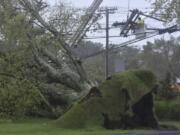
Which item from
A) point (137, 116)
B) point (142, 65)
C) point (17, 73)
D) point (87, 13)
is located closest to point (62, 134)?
point (137, 116)

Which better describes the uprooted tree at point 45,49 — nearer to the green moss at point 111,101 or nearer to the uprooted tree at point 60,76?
the uprooted tree at point 60,76

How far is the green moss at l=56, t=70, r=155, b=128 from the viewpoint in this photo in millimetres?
18297

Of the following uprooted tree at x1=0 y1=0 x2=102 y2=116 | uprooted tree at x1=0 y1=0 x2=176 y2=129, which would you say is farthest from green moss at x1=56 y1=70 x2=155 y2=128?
uprooted tree at x1=0 y1=0 x2=102 y2=116

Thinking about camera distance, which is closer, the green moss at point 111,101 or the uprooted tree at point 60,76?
the green moss at point 111,101

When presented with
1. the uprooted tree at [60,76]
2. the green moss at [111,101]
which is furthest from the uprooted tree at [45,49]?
the green moss at [111,101]

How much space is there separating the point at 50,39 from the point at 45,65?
135 centimetres

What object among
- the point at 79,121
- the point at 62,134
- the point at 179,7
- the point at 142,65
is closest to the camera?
the point at 62,134

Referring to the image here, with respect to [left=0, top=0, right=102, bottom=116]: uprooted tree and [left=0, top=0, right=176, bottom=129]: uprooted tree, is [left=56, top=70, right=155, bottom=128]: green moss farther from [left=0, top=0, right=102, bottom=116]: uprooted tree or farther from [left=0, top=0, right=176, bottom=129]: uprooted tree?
[left=0, top=0, right=102, bottom=116]: uprooted tree

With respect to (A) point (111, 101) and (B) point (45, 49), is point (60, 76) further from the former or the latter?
(A) point (111, 101)

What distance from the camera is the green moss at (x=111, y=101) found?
18.3m

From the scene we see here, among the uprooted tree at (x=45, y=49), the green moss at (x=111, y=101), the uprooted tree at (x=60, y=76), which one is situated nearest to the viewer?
the green moss at (x=111, y=101)

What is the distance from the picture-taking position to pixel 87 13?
87.0 ft

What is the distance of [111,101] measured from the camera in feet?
61.9

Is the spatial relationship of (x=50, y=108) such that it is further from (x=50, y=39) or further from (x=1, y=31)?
(x=1, y=31)
